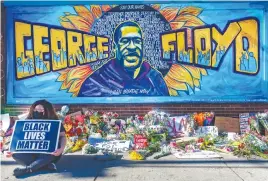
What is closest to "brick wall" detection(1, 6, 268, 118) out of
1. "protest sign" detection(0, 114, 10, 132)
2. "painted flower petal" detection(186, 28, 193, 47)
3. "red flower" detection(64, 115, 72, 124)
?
"red flower" detection(64, 115, 72, 124)

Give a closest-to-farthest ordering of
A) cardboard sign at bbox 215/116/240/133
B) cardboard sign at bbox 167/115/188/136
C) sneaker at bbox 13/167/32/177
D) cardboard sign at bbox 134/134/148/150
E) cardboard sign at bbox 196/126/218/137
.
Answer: sneaker at bbox 13/167/32/177 → cardboard sign at bbox 134/134/148/150 → cardboard sign at bbox 196/126/218/137 → cardboard sign at bbox 167/115/188/136 → cardboard sign at bbox 215/116/240/133

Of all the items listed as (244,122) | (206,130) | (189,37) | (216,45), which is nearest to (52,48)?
(189,37)

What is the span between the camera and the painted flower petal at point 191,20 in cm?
1010

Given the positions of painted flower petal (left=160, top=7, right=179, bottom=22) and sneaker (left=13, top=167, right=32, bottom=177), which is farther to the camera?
painted flower petal (left=160, top=7, right=179, bottom=22)

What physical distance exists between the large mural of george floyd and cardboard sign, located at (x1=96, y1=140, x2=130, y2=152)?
154cm

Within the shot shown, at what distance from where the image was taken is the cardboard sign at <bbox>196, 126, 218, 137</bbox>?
31.6 ft

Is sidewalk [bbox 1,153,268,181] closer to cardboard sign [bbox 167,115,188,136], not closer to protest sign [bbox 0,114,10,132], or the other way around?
cardboard sign [bbox 167,115,188,136]

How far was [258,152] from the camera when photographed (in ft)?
26.2

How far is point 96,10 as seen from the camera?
401 inches

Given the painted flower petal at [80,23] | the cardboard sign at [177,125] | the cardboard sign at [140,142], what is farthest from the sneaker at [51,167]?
the painted flower petal at [80,23]

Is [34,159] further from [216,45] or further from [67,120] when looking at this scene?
[216,45]

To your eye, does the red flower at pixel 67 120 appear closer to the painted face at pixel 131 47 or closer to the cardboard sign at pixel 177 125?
the painted face at pixel 131 47

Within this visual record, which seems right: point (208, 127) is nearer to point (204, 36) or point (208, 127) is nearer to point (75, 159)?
point (204, 36)

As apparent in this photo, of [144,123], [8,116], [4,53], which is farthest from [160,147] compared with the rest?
[4,53]
